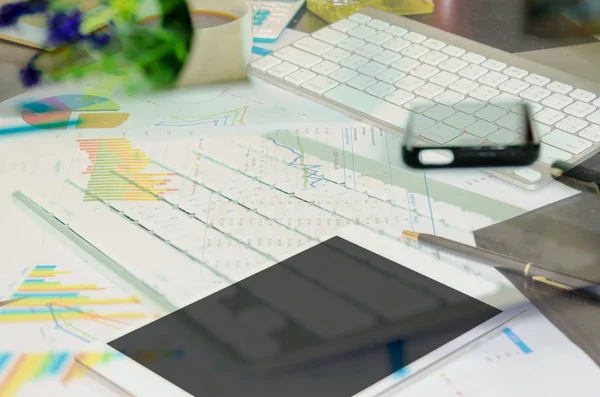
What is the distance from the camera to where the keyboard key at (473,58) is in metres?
0.65

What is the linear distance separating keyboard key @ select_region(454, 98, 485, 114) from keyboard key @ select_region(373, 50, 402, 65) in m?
0.10

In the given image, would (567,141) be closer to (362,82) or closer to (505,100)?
(505,100)

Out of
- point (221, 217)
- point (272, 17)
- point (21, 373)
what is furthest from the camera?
point (272, 17)

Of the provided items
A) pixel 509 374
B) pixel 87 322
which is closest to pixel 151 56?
pixel 87 322

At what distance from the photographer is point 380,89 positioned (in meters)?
0.62

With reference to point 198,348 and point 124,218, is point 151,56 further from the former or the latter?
point 198,348

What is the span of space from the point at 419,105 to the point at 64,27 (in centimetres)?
35

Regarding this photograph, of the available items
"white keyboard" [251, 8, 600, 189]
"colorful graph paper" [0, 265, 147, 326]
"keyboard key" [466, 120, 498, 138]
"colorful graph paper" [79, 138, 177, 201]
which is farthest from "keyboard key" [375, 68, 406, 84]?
"colorful graph paper" [0, 265, 147, 326]

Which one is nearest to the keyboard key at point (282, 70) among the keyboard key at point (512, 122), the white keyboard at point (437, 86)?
the white keyboard at point (437, 86)

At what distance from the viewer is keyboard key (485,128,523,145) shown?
0.53 m

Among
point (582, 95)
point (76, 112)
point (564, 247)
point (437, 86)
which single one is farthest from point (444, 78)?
point (76, 112)

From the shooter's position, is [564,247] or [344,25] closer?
[564,247]

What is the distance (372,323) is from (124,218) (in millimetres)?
198

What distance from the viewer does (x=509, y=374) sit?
1.17 ft
